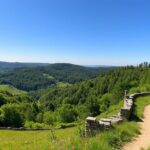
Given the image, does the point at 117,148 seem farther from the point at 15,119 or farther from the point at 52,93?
the point at 52,93

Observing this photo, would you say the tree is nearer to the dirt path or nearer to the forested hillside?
the forested hillside

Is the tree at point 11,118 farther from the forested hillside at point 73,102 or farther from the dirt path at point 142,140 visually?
the dirt path at point 142,140

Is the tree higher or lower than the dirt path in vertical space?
lower

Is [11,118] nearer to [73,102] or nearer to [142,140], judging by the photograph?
[142,140]

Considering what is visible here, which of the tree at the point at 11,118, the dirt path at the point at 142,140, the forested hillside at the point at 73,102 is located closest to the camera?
the dirt path at the point at 142,140

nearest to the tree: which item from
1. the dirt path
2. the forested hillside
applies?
the forested hillside

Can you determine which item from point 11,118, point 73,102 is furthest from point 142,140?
point 73,102

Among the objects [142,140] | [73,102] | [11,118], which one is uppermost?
[142,140]

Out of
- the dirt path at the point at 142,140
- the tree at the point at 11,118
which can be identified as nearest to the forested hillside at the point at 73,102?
the tree at the point at 11,118

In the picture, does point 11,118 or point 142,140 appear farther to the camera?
point 11,118

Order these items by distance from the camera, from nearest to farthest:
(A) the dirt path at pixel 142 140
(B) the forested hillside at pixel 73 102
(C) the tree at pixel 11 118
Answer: (A) the dirt path at pixel 142 140, (C) the tree at pixel 11 118, (B) the forested hillside at pixel 73 102

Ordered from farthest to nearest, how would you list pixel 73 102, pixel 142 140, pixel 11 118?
1. pixel 73 102
2. pixel 11 118
3. pixel 142 140

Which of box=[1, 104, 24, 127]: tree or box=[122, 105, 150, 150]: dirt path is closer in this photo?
box=[122, 105, 150, 150]: dirt path

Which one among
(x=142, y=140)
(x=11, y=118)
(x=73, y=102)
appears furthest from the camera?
(x=73, y=102)
